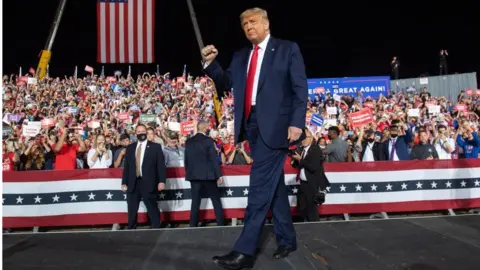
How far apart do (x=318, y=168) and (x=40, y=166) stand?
196 inches

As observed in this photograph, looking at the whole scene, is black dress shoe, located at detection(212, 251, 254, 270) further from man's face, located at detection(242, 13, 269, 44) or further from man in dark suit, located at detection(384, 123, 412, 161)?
man in dark suit, located at detection(384, 123, 412, 161)

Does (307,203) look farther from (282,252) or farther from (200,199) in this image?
(282,252)

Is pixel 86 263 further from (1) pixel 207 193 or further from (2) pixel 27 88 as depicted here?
(2) pixel 27 88

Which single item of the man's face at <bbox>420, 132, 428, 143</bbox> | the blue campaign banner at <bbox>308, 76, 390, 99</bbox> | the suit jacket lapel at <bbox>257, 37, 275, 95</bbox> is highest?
the blue campaign banner at <bbox>308, 76, 390, 99</bbox>

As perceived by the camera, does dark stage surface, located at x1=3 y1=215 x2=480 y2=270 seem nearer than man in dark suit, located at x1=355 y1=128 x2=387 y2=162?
Yes

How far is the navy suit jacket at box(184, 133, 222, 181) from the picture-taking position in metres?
7.11

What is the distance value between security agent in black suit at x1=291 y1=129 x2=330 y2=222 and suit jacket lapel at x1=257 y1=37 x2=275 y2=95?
3662mm

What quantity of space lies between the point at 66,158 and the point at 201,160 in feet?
8.80

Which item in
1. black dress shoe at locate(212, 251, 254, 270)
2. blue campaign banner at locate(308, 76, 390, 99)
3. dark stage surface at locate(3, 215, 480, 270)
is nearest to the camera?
black dress shoe at locate(212, 251, 254, 270)

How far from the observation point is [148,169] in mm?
7016

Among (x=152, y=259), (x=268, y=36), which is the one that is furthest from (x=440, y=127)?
(x=152, y=259)

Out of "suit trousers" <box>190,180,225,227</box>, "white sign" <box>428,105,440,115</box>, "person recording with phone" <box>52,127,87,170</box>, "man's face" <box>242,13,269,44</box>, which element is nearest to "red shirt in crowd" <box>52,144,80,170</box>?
"person recording with phone" <box>52,127,87,170</box>

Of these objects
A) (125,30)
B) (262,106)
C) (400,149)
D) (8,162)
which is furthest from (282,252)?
(125,30)

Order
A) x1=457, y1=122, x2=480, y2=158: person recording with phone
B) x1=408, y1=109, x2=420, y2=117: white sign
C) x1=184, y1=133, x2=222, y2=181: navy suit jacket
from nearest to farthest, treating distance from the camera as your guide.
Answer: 1. x1=184, y1=133, x2=222, y2=181: navy suit jacket
2. x1=457, y1=122, x2=480, y2=158: person recording with phone
3. x1=408, y1=109, x2=420, y2=117: white sign
